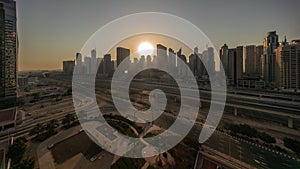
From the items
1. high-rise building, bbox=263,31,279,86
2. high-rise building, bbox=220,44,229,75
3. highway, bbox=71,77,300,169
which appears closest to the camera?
highway, bbox=71,77,300,169

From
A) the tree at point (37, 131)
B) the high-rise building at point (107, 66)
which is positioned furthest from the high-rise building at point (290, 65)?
the high-rise building at point (107, 66)

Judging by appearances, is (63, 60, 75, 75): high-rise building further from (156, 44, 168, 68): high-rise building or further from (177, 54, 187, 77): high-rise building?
(177, 54, 187, 77): high-rise building

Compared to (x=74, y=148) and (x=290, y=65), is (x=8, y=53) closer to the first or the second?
(x=74, y=148)

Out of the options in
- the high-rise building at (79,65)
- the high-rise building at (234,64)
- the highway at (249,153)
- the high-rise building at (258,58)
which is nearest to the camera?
the highway at (249,153)

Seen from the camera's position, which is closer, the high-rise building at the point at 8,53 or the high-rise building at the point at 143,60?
the high-rise building at the point at 8,53

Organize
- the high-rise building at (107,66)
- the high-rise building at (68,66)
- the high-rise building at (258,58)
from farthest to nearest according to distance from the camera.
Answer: the high-rise building at (68,66) < the high-rise building at (107,66) < the high-rise building at (258,58)

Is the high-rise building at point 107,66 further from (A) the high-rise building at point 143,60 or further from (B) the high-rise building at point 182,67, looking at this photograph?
(B) the high-rise building at point 182,67

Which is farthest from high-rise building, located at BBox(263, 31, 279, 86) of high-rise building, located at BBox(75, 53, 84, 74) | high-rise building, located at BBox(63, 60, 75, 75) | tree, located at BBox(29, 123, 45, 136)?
high-rise building, located at BBox(63, 60, 75, 75)
